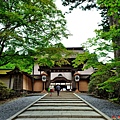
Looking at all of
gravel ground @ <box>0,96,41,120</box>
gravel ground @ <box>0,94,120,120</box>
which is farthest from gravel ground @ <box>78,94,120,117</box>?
gravel ground @ <box>0,96,41,120</box>

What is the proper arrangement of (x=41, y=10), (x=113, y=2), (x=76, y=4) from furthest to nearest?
1. (x=76, y=4)
2. (x=41, y=10)
3. (x=113, y=2)

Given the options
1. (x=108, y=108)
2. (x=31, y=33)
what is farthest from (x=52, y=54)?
(x=108, y=108)

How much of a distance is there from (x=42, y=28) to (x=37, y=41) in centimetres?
77

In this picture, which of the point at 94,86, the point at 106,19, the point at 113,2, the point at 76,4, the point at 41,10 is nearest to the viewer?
the point at 113,2

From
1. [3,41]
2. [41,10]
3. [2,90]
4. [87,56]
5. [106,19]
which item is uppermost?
[106,19]

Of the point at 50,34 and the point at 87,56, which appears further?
the point at 50,34

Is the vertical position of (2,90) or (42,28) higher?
(42,28)

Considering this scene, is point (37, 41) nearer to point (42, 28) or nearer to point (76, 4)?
point (42, 28)

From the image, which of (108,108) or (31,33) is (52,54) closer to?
(31,33)

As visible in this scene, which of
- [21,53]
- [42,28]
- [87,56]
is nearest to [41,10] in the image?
[42,28]

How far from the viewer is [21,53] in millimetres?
10242

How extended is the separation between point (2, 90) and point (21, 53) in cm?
525

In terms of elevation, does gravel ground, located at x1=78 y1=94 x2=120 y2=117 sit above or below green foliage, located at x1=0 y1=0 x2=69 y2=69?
below

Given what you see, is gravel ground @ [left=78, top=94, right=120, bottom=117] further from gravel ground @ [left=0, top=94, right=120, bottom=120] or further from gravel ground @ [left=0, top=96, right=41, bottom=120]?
gravel ground @ [left=0, top=96, right=41, bottom=120]
